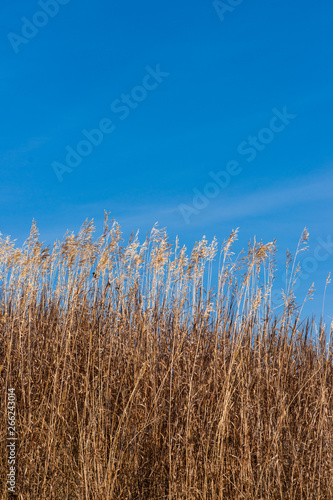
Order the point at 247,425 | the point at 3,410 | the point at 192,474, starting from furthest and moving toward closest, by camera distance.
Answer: the point at 3,410, the point at 247,425, the point at 192,474

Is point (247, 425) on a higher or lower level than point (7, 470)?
higher

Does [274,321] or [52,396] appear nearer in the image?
[52,396]

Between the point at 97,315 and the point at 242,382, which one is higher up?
the point at 97,315

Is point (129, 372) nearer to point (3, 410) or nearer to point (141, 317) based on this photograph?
point (141, 317)

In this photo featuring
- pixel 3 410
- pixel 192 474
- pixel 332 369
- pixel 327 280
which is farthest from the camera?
pixel 332 369

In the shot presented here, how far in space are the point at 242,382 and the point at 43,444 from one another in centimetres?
165

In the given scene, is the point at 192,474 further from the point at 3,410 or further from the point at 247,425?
the point at 3,410

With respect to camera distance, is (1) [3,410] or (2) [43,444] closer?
(2) [43,444]

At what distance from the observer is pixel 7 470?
397cm

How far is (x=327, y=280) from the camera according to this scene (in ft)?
16.6

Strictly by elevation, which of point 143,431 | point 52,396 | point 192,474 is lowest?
point 192,474

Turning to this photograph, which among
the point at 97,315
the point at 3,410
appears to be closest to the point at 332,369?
the point at 97,315

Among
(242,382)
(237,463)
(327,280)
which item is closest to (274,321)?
(327,280)

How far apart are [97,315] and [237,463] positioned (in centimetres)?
192
